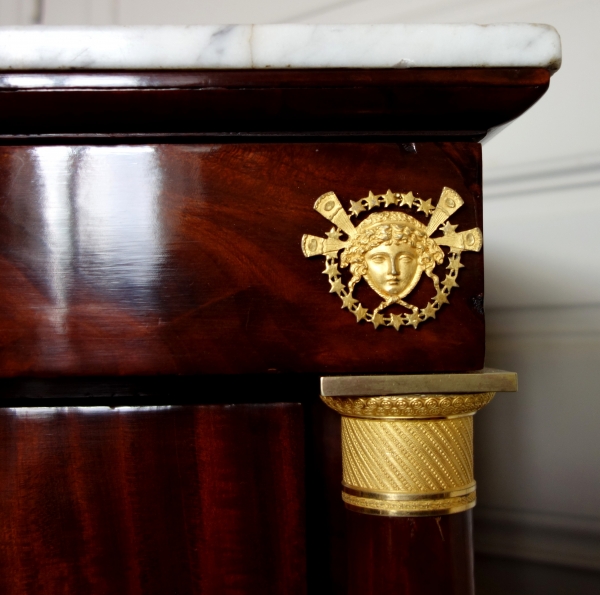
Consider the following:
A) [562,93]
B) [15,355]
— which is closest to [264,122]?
[15,355]

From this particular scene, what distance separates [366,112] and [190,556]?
0.80 feet

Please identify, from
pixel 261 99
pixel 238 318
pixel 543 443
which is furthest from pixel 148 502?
pixel 543 443

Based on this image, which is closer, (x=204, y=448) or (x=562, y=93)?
(x=204, y=448)

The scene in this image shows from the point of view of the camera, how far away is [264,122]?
32cm

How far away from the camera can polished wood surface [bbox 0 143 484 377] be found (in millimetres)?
320

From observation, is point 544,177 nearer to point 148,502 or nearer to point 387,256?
point 387,256

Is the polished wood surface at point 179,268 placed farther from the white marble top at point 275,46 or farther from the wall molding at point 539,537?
the wall molding at point 539,537

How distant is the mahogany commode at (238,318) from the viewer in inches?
12.5

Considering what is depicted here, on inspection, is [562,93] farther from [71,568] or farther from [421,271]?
[71,568]

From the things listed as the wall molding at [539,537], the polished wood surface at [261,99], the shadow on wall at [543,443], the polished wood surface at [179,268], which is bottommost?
the wall molding at [539,537]

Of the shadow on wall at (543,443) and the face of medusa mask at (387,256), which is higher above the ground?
the face of medusa mask at (387,256)

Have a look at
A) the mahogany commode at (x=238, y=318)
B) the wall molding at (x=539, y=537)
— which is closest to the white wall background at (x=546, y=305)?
the wall molding at (x=539, y=537)

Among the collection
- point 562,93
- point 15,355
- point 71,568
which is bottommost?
point 71,568

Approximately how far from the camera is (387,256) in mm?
321
